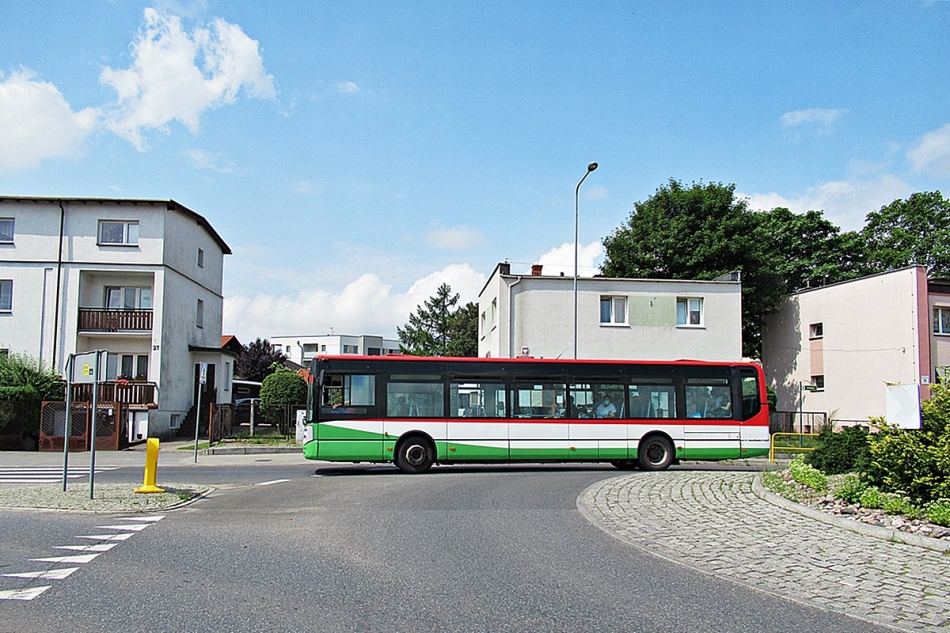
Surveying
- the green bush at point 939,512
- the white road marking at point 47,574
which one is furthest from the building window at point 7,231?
the green bush at point 939,512

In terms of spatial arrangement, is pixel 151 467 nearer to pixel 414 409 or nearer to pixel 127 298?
pixel 414 409

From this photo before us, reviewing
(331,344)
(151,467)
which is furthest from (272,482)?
(331,344)

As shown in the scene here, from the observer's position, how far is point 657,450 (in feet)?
62.0

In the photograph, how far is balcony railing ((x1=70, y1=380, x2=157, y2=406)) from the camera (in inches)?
1246

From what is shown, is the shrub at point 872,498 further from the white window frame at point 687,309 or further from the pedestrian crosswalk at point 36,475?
the white window frame at point 687,309

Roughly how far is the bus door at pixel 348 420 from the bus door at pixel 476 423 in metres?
1.68

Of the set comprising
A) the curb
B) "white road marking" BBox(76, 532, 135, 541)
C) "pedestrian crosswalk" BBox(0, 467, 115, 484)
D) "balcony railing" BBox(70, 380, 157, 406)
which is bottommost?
"pedestrian crosswalk" BBox(0, 467, 115, 484)

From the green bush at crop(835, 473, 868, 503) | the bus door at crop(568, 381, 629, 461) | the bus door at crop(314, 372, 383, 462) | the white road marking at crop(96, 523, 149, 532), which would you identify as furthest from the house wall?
the white road marking at crop(96, 523, 149, 532)

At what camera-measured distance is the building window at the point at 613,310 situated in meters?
35.9

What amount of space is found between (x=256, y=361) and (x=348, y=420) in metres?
47.6

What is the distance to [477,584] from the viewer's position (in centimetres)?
695

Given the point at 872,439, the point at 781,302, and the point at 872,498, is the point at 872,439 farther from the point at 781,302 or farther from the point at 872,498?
the point at 781,302

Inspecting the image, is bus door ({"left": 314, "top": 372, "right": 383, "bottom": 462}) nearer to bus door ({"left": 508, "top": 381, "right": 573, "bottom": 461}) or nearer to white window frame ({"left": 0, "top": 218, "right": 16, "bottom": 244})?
bus door ({"left": 508, "top": 381, "right": 573, "bottom": 461})

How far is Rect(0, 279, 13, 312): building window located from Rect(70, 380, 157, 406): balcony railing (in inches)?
194
